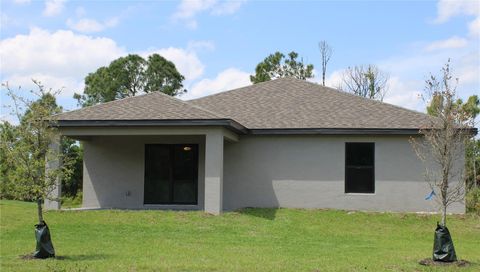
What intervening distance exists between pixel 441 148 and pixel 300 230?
5.68 meters

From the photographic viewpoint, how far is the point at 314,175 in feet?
66.2

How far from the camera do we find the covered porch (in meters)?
20.6

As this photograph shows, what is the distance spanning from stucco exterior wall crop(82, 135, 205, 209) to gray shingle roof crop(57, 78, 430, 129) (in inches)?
80.5

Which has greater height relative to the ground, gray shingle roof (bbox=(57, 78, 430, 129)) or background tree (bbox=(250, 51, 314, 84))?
background tree (bbox=(250, 51, 314, 84))

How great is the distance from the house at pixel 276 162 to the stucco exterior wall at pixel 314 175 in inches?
1.3

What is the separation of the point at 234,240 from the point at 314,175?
6.83 metres

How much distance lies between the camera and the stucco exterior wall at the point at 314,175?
1977cm

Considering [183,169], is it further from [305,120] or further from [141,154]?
[305,120]

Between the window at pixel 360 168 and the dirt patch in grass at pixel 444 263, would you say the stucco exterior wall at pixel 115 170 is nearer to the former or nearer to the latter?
the window at pixel 360 168

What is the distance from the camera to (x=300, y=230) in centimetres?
1606

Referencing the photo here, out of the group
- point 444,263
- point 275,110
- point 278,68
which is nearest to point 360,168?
point 275,110

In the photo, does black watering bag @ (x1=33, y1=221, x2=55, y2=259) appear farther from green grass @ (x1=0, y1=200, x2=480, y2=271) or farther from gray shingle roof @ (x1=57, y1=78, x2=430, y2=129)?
gray shingle roof @ (x1=57, y1=78, x2=430, y2=129)

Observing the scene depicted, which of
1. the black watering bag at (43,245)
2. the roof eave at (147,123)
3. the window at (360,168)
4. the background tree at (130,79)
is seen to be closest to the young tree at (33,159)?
the black watering bag at (43,245)

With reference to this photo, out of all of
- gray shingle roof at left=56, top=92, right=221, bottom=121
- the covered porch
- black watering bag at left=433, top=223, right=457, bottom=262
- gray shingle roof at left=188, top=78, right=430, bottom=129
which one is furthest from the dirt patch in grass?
the covered porch
